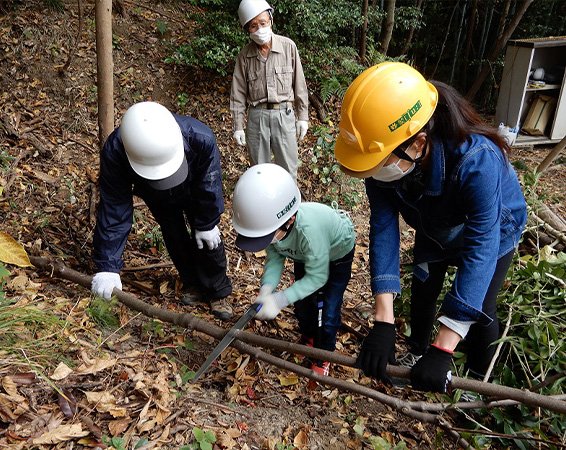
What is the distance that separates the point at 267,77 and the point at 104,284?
3.19 meters

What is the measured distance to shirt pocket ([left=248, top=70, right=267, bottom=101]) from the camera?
5461 mm

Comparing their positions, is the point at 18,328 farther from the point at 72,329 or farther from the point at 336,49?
the point at 336,49

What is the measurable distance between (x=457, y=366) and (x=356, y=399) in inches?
29.1

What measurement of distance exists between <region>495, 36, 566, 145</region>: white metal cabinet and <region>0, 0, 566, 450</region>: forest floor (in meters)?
1.40

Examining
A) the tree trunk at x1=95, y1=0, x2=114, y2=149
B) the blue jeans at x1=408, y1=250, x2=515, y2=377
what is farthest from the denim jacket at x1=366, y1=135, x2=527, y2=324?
the tree trunk at x1=95, y1=0, x2=114, y2=149

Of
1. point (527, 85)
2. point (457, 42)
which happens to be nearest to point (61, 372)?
point (527, 85)

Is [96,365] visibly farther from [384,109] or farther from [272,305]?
[384,109]

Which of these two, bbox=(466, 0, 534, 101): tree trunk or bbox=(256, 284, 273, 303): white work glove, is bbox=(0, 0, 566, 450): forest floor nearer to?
bbox=(256, 284, 273, 303): white work glove

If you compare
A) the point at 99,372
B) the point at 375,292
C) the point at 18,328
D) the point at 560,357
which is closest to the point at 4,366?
the point at 18,328

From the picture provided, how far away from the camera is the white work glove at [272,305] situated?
284 cm

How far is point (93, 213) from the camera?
4465 millimetres

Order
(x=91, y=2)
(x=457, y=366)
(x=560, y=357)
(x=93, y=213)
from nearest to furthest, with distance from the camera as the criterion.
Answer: (x=560, y=357) → (x=457, y=366) → (x=93, y=213) → (x=91, y=2)

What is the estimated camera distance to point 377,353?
2270 millimetres

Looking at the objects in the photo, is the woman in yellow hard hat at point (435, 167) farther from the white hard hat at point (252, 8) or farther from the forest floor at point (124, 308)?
the white hard hat at point (252, 8)
